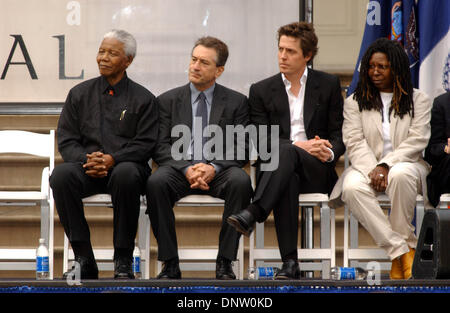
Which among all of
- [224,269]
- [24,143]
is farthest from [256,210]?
[24,143]

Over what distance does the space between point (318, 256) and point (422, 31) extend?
1726 mm

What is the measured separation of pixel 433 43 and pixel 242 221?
2.05 metres

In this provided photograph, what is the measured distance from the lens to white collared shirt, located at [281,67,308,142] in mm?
4484

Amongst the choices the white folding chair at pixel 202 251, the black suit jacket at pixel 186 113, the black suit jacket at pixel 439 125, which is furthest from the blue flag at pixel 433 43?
the white folding chair at pixel 202 251

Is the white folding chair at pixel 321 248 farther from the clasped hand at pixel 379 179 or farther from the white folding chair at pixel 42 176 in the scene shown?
the white folding chair at pixel 42 176

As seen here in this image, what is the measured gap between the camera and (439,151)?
4266 mm

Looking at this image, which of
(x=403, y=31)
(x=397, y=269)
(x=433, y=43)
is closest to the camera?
(x=397, y=269)

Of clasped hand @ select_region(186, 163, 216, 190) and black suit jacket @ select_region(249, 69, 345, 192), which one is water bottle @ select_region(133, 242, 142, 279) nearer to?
clasped hand @ select_region(186, 163, 216, 190)

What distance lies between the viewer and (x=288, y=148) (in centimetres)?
411

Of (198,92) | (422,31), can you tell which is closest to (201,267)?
(198,92)

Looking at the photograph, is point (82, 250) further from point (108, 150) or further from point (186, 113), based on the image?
point (186, 113)

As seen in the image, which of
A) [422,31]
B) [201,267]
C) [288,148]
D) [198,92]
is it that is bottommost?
[201,267]

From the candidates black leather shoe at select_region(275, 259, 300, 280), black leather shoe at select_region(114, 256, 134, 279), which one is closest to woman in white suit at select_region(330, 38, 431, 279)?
black leather shoe at select_region(275, 259, 300, 280)

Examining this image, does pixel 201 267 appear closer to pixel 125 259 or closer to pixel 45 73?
pixel 125 259
